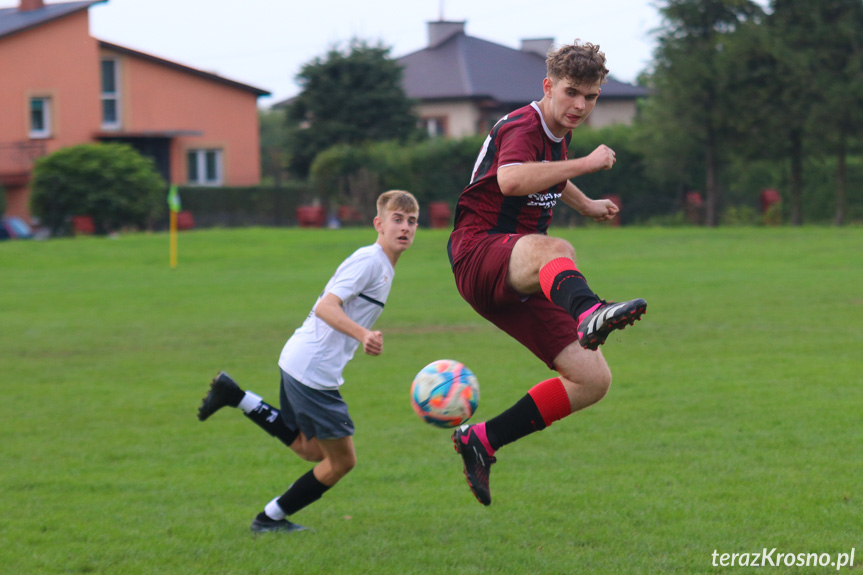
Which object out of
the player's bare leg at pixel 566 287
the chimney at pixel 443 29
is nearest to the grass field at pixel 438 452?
the player's bare leg at pixel 566 287

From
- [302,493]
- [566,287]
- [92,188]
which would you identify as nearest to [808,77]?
[92,188]

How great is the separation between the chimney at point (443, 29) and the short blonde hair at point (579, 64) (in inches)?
2174

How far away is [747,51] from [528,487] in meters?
28.0

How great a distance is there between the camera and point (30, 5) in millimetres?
44469

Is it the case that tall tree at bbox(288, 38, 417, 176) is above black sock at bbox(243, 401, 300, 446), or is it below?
above

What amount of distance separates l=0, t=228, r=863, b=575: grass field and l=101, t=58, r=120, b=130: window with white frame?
26516 millimetres

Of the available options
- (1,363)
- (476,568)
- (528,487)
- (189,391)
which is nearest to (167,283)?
(1,363)

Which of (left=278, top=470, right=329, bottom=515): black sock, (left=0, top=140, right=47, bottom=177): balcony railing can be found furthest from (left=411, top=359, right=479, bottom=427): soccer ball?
(left=0, top=140, right=47, bottom=177): balcony railing

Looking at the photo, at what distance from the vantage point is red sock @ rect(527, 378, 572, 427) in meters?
5.45

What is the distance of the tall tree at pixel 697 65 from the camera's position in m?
32.6

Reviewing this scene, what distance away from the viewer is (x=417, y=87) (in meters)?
54.1

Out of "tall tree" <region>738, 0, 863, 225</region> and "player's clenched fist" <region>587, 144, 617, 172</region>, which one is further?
"tall tree" <region>738, 0, 863, 225</region>

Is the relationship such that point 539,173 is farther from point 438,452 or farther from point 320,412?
point 438,452

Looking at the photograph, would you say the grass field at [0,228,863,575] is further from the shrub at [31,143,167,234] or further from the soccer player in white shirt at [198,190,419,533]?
the shrub at [31,143,167,234]
